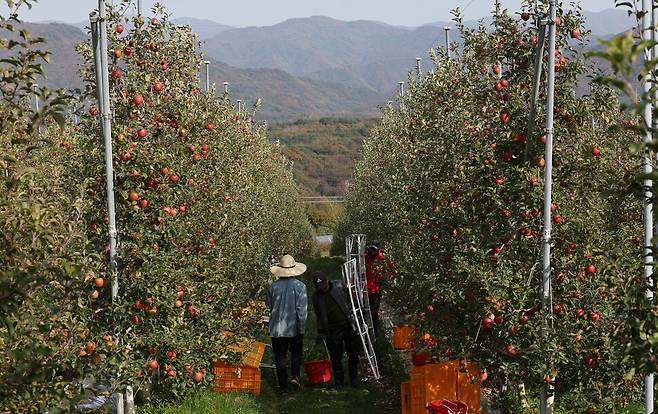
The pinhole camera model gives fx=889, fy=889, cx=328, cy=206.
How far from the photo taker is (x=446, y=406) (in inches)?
342

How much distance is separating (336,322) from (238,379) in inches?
62.6

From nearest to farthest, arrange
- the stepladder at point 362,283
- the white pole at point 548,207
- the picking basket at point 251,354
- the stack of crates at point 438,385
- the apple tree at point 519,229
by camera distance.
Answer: the white pole at point 548,207 → the apple tree at point 519,229 → the stack of crates at point 438,385 → the picking basket at point 251,354 → the stepladder at point 362,283

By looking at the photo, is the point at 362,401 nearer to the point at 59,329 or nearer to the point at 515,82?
the point at 515,82

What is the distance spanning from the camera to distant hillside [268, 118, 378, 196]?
4530 inches

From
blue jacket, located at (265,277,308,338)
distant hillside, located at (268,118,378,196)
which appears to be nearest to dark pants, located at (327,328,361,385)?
blue jacket, located at (265,277,308,338)

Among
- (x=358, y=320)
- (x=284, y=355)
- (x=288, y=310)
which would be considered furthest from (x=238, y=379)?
(x=358, y=320)

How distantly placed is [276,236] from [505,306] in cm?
1622

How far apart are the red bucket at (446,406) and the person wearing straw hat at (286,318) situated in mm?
3478

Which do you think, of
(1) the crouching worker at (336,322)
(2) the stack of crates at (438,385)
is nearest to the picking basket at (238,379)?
(1) the crouching worker at (336,322)

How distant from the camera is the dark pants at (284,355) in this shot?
12195mm

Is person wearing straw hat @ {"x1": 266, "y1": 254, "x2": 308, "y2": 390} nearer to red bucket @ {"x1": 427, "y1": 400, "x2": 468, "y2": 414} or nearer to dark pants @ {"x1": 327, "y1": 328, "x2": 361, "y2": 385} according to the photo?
dark pants @ {"x1": 327, "y1": 328, "x2": 361, "y2": 385}

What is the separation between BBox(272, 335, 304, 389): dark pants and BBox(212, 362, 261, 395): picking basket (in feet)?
1.44

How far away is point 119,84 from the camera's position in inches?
338

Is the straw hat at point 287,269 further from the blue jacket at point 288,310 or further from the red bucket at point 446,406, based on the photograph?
the red bucket at point 446,406
